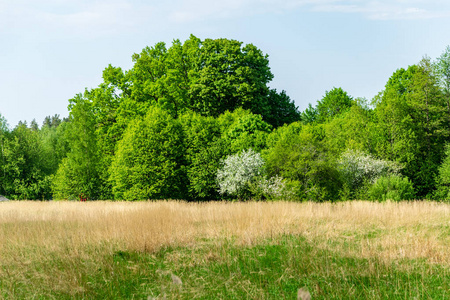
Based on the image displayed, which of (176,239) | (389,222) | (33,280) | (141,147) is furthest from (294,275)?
(141,147)

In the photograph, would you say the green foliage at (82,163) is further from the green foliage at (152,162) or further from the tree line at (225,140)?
the green foliage at (152,162)

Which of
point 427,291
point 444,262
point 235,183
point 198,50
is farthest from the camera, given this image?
point 198,50

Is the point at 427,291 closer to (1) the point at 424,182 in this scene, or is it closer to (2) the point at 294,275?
(2) the point at 294,275

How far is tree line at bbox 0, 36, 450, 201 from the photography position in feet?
84.3

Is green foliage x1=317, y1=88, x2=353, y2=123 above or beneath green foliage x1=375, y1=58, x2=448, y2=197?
above

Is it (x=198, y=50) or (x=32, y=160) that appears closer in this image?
(x=198, y=50)

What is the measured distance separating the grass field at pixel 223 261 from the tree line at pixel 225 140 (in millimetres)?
11953

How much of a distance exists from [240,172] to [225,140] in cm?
480

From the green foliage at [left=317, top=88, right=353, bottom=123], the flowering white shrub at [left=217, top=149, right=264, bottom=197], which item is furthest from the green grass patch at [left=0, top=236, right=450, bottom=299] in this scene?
the green foliage at [left=317, top=88, right=353, bottom=123]

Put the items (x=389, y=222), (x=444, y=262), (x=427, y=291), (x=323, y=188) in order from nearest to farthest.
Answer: (x=427, y=291)
(x=444, y=262)
(x=389, y=222)
(x=323, y=188)

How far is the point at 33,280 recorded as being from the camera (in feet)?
25.5

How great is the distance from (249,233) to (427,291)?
5289 millimetres

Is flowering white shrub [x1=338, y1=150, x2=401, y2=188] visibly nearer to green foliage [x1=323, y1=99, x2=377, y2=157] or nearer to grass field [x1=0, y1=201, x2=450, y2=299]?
green foliage [x1=323, y1=99, x2=377, y2=157]

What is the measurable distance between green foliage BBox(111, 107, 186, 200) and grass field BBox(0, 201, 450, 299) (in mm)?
15268
